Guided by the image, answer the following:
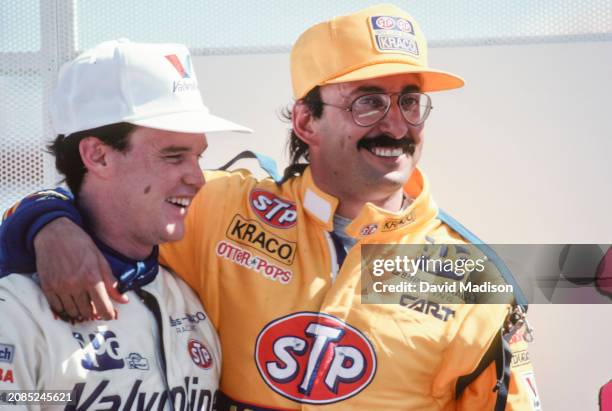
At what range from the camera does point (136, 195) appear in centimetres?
209

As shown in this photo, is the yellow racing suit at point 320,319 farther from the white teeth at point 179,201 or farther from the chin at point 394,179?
the white teeth at point 179,201

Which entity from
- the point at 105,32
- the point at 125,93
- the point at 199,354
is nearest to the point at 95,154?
the point at 125,93

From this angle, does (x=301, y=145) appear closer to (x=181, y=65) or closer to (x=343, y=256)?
(x=343, y=256)

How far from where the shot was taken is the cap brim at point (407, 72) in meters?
2.44

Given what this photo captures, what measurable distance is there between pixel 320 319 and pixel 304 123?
75cm

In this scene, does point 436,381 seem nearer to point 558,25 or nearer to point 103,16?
point 558,25

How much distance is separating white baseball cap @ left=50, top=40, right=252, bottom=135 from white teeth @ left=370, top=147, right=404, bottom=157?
0.55 m

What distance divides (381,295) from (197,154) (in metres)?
0.67

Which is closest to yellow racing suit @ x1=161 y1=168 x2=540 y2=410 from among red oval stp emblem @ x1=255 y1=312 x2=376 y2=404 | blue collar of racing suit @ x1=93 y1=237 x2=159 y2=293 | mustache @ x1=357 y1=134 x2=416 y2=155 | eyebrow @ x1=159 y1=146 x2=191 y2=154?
red oval stp emblem @ x1=255 y1=312 x2=376 y2=404

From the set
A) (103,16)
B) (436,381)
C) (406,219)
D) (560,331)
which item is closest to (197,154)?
(406,219)

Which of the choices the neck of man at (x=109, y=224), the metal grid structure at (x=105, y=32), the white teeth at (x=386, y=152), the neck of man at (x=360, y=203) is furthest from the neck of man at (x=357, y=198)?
the metal grid structure at (x=105, y=32)

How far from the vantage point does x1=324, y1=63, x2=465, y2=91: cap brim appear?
2.44 meters

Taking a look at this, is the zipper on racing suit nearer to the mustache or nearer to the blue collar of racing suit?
the blue collar of racing suit

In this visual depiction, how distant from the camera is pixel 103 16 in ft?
10.5
